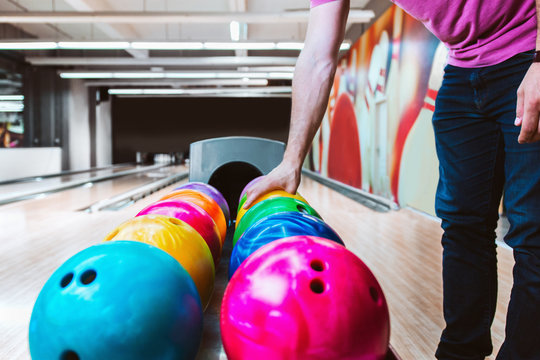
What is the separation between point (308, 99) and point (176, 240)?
1.62 ft

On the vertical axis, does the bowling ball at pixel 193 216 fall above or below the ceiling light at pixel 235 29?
below

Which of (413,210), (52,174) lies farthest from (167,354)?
(52,174)

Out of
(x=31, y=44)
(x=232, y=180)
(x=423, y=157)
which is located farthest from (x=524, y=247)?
(x=31, y=44)

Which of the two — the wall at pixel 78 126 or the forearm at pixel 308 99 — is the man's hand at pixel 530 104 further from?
the wall at pixel 78 126

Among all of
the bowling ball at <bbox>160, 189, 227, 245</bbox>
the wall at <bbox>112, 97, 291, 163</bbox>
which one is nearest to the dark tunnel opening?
the bowling ball at <bbox>160, 189, 227, 245</bbox>

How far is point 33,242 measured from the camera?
2598 millimetres

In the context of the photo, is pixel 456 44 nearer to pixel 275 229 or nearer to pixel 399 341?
pixel 275 229

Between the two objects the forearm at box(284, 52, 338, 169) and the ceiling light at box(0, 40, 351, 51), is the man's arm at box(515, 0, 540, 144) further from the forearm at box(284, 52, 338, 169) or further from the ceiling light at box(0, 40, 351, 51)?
the ceiling light at box(0, 40, 351, 51)

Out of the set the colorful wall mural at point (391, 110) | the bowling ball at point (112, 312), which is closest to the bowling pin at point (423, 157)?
the colorful wall mural at point (391, 110)

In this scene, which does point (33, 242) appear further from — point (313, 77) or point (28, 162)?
point (28, 162)

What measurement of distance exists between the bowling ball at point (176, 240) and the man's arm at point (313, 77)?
327mm

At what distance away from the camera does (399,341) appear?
4.29 feet

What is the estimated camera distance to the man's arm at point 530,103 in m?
0.64

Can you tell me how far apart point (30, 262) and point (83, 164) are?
341 inches
